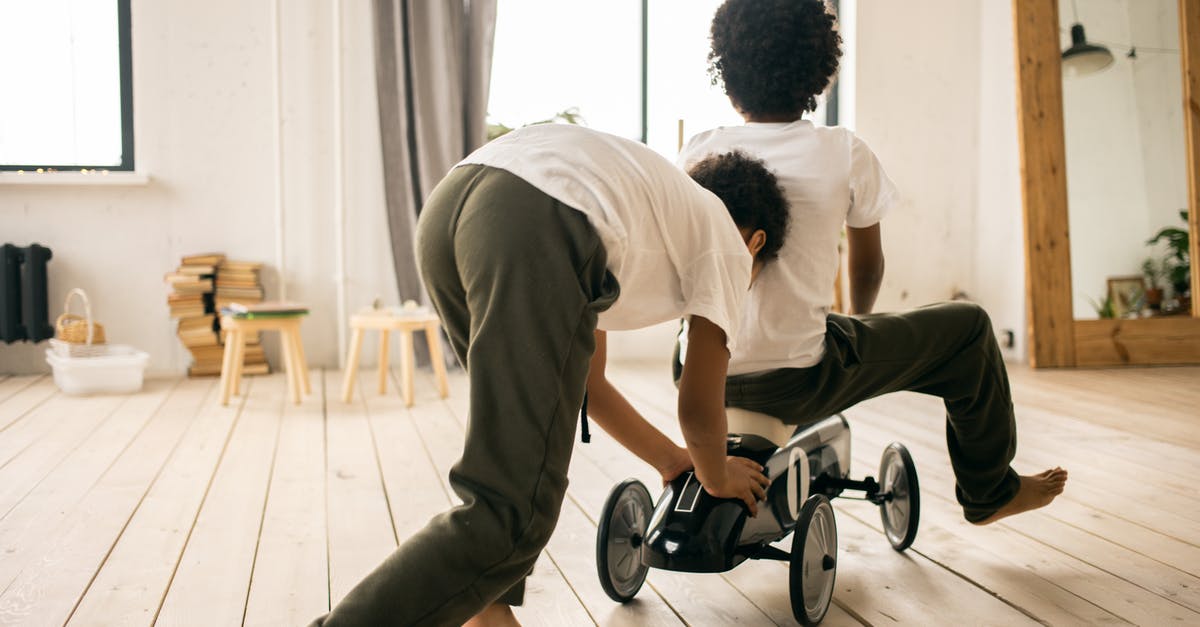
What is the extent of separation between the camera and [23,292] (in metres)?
3.83

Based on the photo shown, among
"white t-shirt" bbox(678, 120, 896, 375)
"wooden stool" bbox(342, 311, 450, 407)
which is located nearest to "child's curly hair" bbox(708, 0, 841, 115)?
"white t-shirt" bbox(678, 120, 896, 375)

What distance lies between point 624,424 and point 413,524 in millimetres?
772

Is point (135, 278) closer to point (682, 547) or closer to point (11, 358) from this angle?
point (11, 358)

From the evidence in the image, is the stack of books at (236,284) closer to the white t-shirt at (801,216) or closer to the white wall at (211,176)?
the white wall at (211,176)

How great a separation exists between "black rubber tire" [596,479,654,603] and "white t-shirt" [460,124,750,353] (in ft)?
1.34

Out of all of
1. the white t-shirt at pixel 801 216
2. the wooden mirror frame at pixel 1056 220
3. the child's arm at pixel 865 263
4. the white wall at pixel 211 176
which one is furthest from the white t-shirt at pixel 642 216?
the wooden mirror frame at pixel 1056 220

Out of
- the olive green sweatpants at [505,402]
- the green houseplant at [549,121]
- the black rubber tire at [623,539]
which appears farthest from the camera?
the green houseplant at [549,121]

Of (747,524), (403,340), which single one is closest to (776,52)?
(747,524)

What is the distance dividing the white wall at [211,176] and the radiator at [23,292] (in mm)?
110

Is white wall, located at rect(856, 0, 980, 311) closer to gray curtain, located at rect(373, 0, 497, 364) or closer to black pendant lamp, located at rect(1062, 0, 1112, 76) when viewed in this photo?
black pendant lamp, located at rect(1062, 0, 1112, 76)

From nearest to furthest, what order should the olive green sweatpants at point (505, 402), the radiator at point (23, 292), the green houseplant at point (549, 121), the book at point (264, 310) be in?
1. the olive green sweatpants at point (505, 402)
2. the book at point (264, 310)
3. the radiator at point (23, 292)
4. the green houseplant at point (549, 121)

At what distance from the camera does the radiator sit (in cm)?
379

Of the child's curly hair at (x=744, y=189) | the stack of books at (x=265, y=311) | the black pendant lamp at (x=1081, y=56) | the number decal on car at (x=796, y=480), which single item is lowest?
the number decal on car at (x=796, y=480)

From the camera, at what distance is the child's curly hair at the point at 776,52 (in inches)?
59.8
